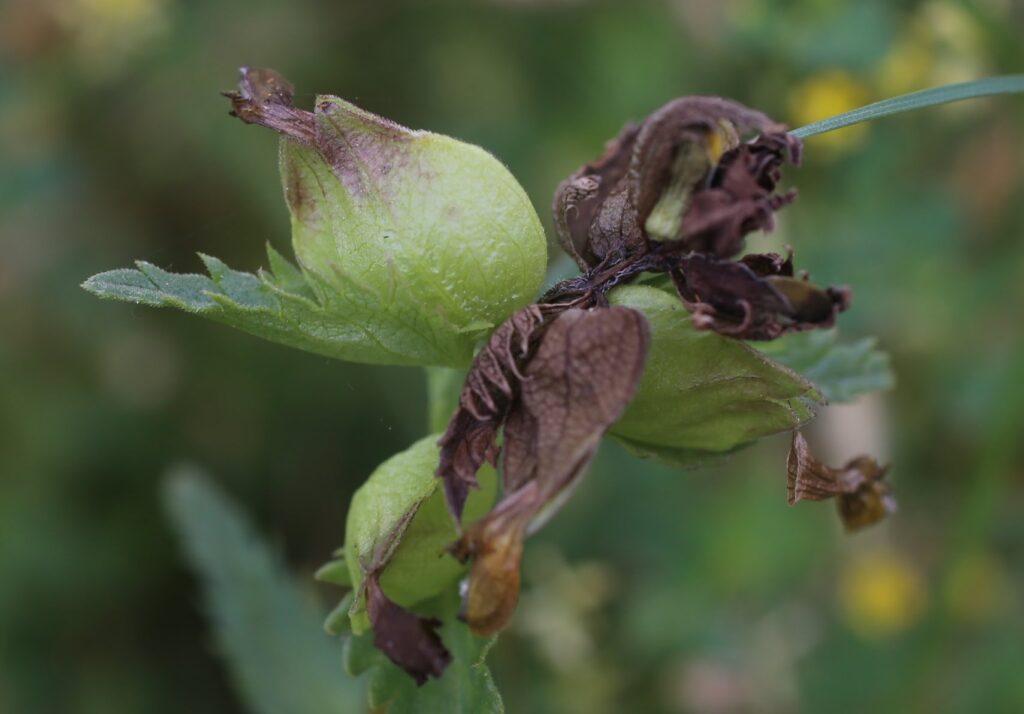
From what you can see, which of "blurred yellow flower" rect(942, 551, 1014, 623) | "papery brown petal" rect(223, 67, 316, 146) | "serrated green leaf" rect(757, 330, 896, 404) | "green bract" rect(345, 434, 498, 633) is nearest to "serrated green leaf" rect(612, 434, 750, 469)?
"green bract" rect(345, 434, 498, 633)

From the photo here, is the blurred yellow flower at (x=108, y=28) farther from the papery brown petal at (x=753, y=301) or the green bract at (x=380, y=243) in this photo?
the papery brown petal at (x=753, y=301)

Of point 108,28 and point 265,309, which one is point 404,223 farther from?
point 108,28

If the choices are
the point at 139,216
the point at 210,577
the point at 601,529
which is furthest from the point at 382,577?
the point at 139,216

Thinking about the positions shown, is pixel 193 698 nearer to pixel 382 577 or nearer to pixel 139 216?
pixel 139 216

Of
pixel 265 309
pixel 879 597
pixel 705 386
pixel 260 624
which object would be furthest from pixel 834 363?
pixel 879 597

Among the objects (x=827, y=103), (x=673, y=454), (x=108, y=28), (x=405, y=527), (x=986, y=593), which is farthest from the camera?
(x=108, y=28)

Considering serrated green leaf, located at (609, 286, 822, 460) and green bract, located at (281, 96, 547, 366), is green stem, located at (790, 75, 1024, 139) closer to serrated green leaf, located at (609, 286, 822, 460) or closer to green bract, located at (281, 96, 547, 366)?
serrated green leaf, located at (609, 286, 822, 460)
